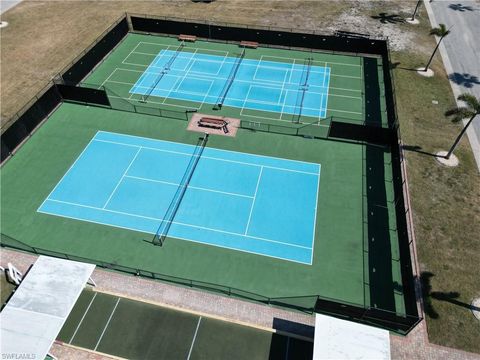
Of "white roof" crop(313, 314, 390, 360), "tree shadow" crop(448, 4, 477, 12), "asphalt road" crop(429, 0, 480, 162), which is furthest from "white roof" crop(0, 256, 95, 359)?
"tree shadow" crop(448, 4, 477, 12)

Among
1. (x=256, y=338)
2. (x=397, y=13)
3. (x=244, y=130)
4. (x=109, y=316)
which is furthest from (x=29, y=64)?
(x=397, y=13)

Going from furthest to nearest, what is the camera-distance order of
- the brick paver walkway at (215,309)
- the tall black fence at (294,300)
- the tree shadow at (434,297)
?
the tree shadow at (434,297) → the brick paver walkway at (215,309) → the tall black fence at (294,300)

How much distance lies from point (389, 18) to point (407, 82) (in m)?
15.2

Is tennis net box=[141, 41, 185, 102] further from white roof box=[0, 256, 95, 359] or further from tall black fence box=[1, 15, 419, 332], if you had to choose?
white roof box=[0, 256, 95, 359]

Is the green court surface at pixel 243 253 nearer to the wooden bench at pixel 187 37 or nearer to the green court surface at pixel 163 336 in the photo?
the green court surface at pixel 163 336

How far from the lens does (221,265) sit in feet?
68.8

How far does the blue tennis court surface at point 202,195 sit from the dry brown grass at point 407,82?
771cm

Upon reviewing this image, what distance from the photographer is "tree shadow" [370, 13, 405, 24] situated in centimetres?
4431

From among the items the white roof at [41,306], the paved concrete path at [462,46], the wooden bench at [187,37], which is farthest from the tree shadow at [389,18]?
the white roof at [41,306]

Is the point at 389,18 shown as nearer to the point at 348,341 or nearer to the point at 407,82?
the point at 407,82

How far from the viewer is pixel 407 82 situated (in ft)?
114

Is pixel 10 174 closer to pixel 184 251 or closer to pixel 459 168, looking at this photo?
pixel 184 251

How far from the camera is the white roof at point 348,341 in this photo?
15727mm

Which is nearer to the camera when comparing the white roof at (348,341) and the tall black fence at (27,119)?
the white roof at (348,341)
